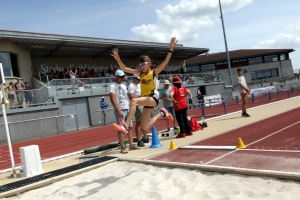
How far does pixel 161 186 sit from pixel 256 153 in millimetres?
2215

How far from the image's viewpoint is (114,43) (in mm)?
27234

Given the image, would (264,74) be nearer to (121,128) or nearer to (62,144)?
(62,144)

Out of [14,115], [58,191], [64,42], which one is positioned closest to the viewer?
[58,191]

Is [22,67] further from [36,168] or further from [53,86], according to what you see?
[36,168]

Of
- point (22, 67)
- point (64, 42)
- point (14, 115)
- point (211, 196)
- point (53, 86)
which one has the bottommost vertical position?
point (211, 196)

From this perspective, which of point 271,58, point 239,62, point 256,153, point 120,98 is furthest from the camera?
point 239,62

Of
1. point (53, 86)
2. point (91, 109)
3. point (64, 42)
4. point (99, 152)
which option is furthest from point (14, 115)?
point (99, 152)

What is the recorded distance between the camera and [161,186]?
4555mm

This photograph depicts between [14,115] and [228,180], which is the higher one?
[14,115]

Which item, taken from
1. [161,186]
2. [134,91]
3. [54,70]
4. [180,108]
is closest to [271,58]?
[54,70]

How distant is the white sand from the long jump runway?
491mm

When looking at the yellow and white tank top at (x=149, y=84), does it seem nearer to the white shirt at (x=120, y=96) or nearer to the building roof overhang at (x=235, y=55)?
the white shirt at (x=120, y=96)

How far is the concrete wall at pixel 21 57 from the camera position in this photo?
20969mm

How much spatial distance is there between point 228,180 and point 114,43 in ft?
79.4
